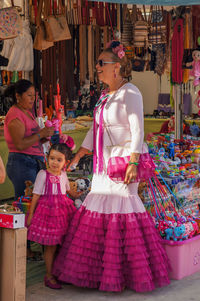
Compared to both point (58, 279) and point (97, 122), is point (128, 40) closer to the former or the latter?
point (97, 122)

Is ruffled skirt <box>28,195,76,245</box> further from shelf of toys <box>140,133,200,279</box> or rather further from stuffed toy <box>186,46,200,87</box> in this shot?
stuffed toy <box>186,46,200,87</box>

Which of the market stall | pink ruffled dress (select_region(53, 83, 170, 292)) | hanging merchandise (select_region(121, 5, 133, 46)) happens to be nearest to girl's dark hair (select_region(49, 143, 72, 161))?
pink ruffled dress (select_region(53, 83, 170, 292))

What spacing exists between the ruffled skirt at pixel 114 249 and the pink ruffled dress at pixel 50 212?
0.11 meters

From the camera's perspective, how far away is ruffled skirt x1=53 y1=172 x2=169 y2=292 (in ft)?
13.3

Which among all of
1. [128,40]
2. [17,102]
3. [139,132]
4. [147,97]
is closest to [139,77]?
[147,97]

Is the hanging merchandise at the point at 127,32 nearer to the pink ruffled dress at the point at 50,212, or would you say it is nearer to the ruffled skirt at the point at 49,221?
the pink ruffled dress at the point at 50,212

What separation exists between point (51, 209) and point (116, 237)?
0.56 m

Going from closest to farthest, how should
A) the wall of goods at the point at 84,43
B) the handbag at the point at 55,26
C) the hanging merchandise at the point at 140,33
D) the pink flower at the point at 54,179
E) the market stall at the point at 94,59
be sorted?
the pink flower at the point at 54,179
the market stall at the point at 94,59
the handbag at the point at 55,26
the wall of goods at the point at 84,43
the hanging merchandise at the point at 140,33

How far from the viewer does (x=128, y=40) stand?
699 cm

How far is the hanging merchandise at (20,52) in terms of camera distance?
7.36m

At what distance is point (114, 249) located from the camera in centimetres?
405

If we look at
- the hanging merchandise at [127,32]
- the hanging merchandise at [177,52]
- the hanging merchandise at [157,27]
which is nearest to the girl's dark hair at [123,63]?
the hanging merchandise at [177,52]

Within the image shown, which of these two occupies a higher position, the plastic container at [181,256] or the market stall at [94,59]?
the market stall at [94,59]

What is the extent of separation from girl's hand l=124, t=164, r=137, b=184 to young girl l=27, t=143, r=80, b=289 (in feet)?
1.80
